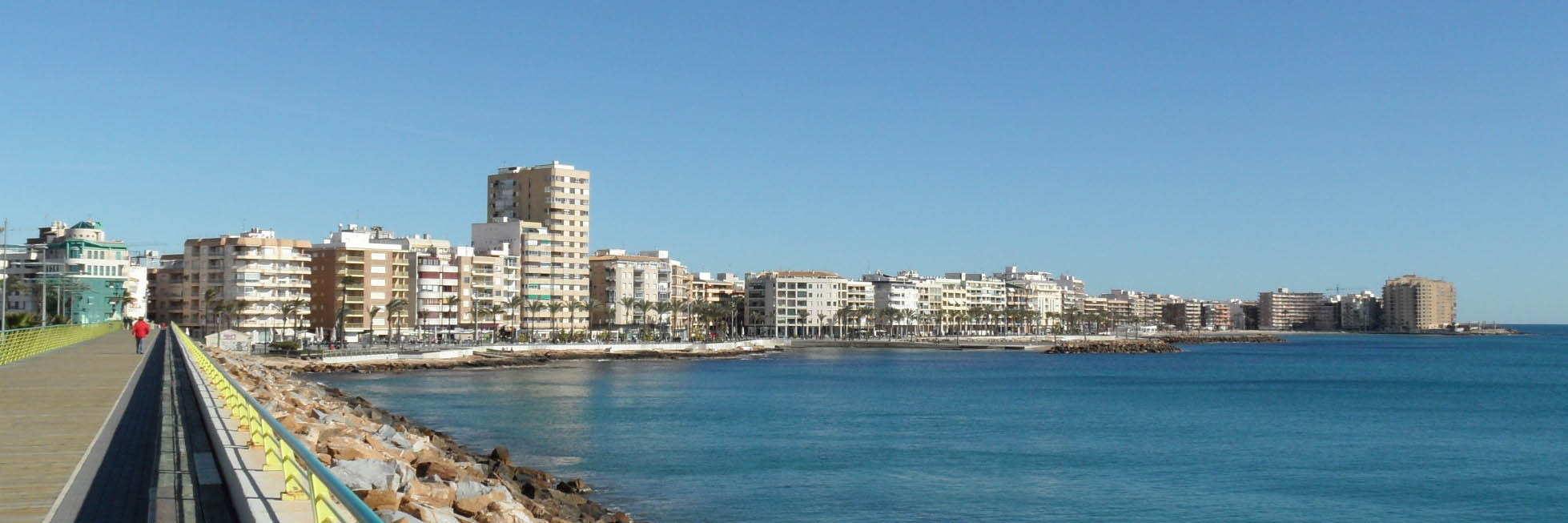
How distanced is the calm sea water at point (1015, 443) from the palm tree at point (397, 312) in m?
24.0

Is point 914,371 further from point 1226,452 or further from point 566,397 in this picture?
point 1226,452

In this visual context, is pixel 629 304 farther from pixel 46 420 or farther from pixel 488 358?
pixel 46 420

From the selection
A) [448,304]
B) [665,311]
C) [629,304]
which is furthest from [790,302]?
[448,304]

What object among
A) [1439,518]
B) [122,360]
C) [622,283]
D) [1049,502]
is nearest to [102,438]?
[1049,502]

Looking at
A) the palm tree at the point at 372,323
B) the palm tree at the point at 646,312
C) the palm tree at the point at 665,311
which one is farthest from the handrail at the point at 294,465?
the palm tree at the point at 665,311

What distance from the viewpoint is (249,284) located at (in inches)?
3954

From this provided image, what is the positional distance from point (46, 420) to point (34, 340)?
23.0 m

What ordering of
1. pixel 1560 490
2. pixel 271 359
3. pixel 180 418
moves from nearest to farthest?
pixel 180 418 → pixel 1560 490 → pixel 271 359

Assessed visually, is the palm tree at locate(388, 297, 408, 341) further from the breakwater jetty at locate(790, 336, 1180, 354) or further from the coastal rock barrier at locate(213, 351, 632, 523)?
the coastal rock barrier at locate(213, 351, 632, 523)

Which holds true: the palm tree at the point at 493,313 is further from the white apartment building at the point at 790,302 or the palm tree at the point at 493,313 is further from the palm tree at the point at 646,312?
the white apartment building at the point at 790,302

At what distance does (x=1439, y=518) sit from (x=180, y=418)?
23029mm

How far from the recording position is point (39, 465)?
1173 cm

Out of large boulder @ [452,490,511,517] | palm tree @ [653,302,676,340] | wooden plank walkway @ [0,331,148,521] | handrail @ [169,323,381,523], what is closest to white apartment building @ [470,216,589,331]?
palm tree @ [653,302,676,340]

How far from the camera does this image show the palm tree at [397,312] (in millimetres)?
99125
